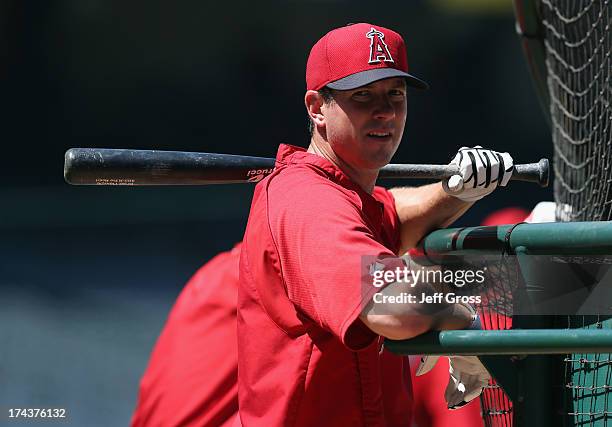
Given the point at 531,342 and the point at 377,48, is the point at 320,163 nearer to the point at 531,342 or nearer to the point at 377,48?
the point at 377,48

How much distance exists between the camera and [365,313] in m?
1.48

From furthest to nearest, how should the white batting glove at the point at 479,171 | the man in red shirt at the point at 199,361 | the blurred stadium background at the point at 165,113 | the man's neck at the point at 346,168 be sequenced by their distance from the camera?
the blurred stadium background at the point at 165,113
the man in red shirt at the point at 199,361
the white batting glove at the point at 479,171
the man's neck at the point at 346,168

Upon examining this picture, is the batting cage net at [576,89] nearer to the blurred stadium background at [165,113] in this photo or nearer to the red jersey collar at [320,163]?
the red jersey collar at [320,163]

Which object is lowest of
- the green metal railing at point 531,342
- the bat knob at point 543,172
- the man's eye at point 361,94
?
the green metal railing at point 531,342

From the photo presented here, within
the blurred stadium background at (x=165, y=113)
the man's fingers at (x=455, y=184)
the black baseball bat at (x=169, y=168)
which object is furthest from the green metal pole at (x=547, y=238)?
the blurred stadium background at (x=165, y=113)

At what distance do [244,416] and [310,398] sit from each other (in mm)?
163

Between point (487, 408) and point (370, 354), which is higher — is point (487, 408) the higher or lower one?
the lower one

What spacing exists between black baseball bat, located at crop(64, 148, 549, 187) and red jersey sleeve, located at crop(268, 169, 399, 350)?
37 cm

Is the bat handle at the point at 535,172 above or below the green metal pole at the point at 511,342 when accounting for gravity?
above

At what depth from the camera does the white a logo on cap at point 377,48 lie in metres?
1.87

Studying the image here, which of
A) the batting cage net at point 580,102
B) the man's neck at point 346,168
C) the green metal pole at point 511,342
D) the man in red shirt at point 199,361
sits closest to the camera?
the green metal pole at point 511,342

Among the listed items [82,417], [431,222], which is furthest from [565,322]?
[82,417]

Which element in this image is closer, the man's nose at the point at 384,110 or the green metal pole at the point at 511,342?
the green metal pole at the point at 511,342

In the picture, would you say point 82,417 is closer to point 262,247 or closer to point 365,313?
point 262,247
